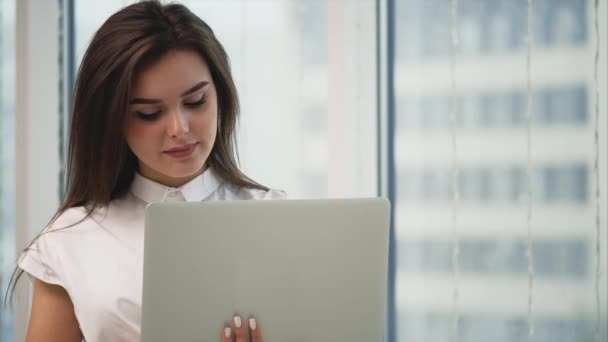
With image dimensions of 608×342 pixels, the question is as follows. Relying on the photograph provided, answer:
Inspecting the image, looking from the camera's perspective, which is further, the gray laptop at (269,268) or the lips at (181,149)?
the lips at (181,149)

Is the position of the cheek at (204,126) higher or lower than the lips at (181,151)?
higher

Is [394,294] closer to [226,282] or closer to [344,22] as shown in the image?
[344,22]

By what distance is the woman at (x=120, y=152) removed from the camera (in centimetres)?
111

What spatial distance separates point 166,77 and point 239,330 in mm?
547

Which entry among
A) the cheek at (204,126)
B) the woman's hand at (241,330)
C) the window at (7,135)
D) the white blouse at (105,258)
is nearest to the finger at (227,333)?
the woman's hand at (241,330)

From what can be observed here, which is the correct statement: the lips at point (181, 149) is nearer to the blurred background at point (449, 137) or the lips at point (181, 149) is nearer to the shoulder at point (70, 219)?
the shoulder at point (70, 219)

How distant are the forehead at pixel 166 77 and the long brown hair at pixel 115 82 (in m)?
0.01

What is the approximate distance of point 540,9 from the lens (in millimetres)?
1810

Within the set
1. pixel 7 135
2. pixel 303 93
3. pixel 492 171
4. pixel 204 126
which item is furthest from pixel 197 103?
pixel 7 135

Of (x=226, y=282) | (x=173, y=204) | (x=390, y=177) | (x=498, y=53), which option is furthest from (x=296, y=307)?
(x=498, y=53)

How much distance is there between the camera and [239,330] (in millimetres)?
795

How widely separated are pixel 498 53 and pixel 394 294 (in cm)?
87

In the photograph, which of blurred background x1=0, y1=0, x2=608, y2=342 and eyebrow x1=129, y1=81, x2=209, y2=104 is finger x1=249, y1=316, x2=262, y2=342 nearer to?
eyebrow x1=129, y1=81, x2=209, y2=104

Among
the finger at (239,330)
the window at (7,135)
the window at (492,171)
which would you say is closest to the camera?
the finger at (239,330)
